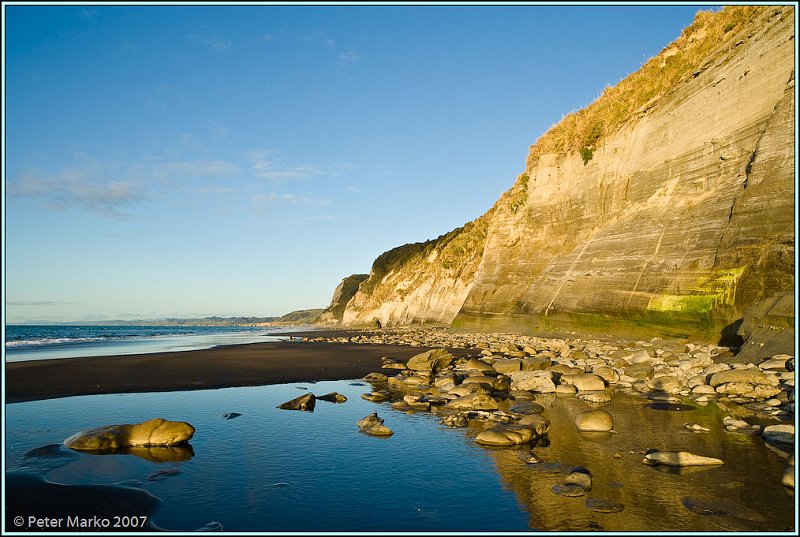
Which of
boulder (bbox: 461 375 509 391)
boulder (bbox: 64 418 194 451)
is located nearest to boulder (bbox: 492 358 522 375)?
boulder (bbox: 461 375 509 391)

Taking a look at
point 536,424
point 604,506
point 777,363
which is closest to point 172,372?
point 536,424

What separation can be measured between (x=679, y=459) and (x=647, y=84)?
94.3ft

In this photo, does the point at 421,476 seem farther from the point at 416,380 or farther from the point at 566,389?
the point at 416,380

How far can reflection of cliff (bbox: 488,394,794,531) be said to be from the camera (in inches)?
231

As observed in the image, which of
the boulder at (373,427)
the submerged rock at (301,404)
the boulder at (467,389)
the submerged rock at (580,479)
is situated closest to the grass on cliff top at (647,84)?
the boulder at (467,389)

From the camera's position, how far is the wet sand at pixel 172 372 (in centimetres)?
1661

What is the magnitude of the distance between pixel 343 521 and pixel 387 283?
84.3m

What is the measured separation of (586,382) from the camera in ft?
49.3

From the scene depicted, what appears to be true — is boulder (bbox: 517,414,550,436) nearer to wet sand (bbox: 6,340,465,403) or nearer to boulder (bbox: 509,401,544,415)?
boulder (bbox: 509,401,544,415)

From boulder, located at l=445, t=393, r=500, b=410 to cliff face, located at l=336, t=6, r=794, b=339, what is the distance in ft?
35.9

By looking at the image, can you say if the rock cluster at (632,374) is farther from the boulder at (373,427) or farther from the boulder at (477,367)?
the boulder at (373,427)

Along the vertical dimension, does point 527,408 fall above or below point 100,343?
below

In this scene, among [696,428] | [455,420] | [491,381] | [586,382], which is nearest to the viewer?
[696,428]

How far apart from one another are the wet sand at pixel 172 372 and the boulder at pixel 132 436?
7.43 meters
